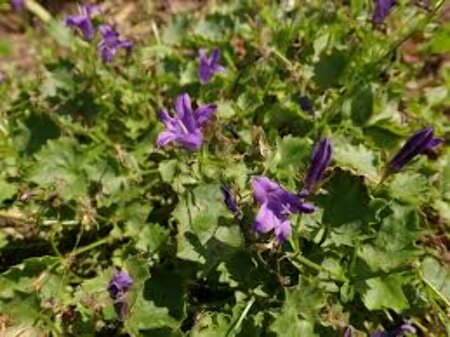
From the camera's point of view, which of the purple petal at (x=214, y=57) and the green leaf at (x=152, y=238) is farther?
the purple petal at (x=214, y=57)

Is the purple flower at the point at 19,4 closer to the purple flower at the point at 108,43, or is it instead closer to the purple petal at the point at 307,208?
the purple flower at the point at 108,43

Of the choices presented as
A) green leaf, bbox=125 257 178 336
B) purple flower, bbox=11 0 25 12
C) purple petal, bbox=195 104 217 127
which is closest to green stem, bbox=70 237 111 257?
green leaf, bbox=125 257 178 336

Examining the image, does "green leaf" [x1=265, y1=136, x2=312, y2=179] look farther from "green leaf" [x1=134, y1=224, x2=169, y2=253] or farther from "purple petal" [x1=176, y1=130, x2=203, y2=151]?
"green leaf" [x1=134, y1=224, x2=169, y2=253]

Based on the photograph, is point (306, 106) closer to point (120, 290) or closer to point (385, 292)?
point (385, 292)

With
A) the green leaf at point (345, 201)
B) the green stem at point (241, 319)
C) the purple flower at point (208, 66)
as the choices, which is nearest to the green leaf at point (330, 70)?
the purple flower at point (208, 66)

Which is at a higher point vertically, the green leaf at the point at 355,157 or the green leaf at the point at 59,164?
the green leaf at the point at 355,157
